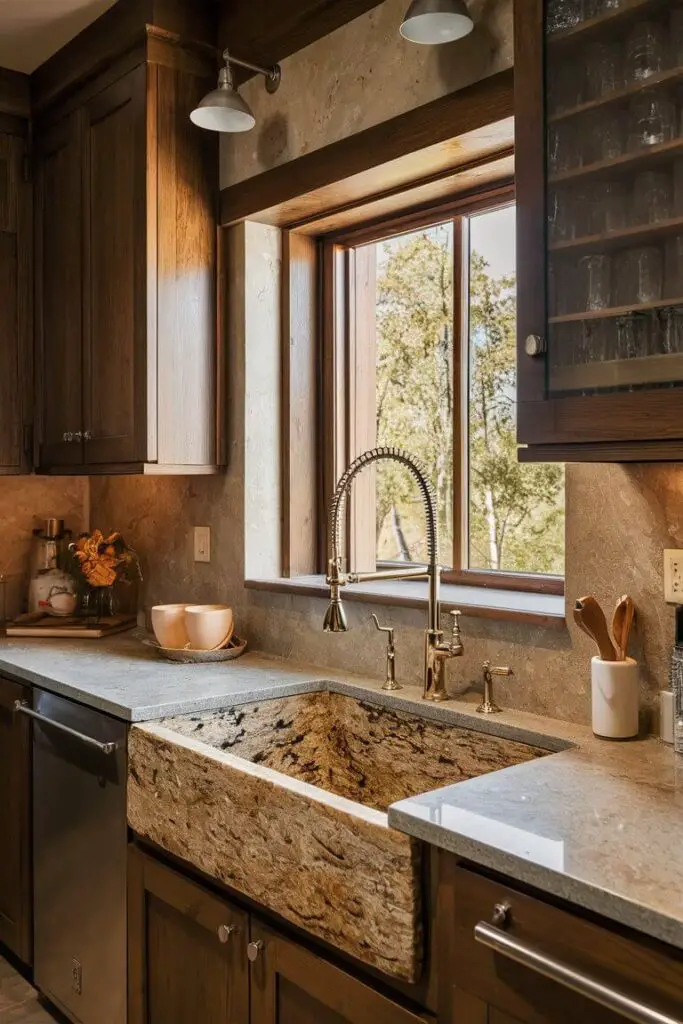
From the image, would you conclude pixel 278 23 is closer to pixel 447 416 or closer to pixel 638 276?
pixel 447 416

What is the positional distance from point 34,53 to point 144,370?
46.2 inches

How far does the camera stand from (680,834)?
3.85 feet

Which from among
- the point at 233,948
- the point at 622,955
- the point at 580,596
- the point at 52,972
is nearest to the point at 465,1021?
the point at 622,955

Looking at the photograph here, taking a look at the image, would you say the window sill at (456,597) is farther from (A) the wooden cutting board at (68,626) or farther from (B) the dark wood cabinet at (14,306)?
(B) the dark wood cabinet at (14,306)

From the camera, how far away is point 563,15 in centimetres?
142

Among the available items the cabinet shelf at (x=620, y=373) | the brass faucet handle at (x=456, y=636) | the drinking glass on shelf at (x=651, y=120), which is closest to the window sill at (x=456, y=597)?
the brass faucet handle at (x=456, y=636)

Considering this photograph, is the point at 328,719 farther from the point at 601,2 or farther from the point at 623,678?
the point at 601,2

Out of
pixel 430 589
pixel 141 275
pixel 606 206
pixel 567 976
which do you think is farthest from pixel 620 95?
pixel 141 275

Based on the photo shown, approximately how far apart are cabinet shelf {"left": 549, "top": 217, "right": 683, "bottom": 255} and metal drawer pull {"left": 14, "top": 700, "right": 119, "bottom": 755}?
130 centimetres

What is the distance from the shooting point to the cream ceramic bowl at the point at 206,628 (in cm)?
235

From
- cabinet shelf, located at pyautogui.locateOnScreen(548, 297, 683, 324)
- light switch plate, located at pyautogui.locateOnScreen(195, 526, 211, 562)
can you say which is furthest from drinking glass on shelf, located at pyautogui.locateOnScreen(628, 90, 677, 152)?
light switch plate, located at pyautogui.locateOnScreen(195, 526, 211, 562)

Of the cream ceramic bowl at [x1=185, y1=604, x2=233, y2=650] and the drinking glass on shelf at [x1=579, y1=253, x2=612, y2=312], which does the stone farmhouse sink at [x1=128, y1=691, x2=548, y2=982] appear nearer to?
the cream ceramic bowl at [x1=185, y1=604, x2=233, y2=650]

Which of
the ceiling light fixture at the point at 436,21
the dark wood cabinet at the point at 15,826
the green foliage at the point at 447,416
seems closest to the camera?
the ceiling light fixture at the point at 436,21

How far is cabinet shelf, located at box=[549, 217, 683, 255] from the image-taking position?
1.30 meters
